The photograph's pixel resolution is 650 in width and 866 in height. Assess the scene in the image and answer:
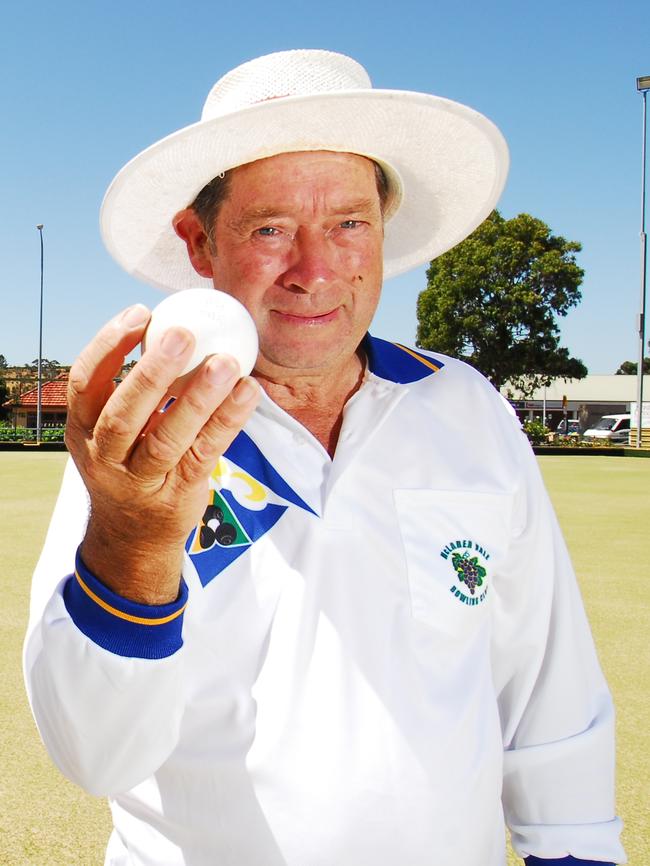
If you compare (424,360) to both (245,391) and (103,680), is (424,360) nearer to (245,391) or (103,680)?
(245,391)

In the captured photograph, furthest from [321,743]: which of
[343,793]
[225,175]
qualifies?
[225,175]

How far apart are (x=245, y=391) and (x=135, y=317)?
212 mm

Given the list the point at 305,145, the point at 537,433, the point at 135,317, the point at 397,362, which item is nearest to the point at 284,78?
the point at 305,145

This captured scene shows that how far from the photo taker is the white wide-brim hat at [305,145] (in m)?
1.90

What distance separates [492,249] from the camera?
42094 mm

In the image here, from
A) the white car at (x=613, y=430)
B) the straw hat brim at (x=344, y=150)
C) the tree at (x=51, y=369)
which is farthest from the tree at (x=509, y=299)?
the straw hat brim at (x=344, y=150)

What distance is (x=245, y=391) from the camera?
1.27m

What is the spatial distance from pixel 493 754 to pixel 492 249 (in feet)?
138

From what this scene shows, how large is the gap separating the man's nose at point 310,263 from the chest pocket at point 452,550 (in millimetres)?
498

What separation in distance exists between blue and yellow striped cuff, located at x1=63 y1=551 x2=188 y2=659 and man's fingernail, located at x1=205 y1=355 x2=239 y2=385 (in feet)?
1.34

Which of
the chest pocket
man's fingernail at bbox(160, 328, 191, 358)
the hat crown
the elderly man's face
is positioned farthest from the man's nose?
man's fingernail at bbox(160, 328, 191, 358)

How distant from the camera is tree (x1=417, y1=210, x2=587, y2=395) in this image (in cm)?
4144

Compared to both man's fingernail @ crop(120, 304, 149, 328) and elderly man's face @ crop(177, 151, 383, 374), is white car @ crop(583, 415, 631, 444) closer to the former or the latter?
elderly man's face @ crop(177, 151, 383, 374)

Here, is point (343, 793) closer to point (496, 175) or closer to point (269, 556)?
point (269, 556)
